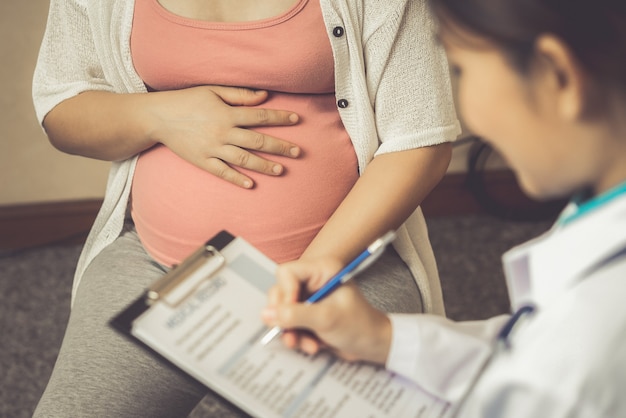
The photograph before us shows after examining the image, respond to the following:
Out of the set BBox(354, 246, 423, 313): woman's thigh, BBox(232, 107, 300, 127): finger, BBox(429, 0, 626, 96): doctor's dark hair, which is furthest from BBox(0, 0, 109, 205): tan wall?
BBox(429, 0, 626, 96): doctor's dark hair

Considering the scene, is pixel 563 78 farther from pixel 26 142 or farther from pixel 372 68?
pixel 26 142

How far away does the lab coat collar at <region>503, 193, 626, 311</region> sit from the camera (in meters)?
0.46

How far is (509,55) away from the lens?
469 mm

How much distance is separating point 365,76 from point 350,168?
0.13 m

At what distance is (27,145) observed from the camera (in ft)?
5.41

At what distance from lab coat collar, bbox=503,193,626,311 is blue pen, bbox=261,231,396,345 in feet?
0.41

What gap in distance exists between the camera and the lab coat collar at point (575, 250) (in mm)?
456

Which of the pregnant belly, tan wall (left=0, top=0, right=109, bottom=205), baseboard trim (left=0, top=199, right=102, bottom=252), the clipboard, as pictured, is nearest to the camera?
the clipboard

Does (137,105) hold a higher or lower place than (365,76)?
lower

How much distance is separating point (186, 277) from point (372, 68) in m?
0.40

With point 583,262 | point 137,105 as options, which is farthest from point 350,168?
point 583,262

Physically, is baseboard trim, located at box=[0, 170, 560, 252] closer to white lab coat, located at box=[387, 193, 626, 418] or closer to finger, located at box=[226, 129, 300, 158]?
finger, located at box=[226, 129, 300, 158]

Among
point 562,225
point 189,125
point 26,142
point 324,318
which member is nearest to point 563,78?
point 562,225

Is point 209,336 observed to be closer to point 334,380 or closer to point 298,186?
point 334,380
